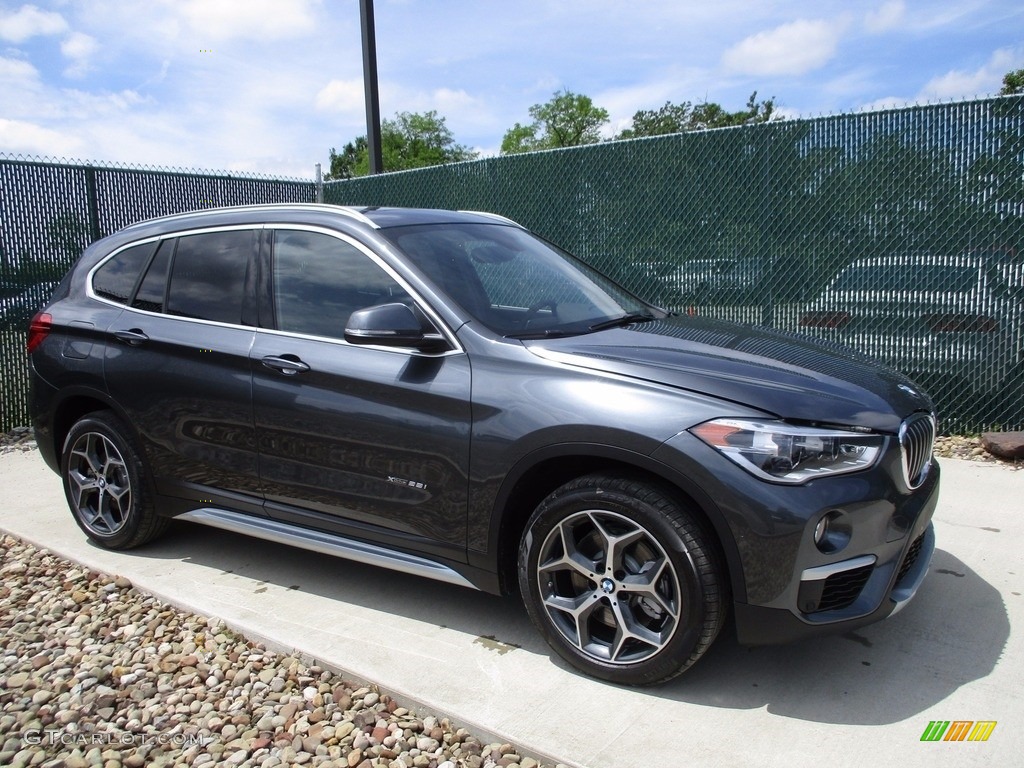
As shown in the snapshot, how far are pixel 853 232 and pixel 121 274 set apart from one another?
517 centimetres

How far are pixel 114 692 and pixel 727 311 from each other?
5455 millimetres

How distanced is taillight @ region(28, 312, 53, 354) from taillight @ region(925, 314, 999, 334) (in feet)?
19.3

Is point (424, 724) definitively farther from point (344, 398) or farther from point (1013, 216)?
point (1013, 216)

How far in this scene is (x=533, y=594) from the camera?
3.09 meters

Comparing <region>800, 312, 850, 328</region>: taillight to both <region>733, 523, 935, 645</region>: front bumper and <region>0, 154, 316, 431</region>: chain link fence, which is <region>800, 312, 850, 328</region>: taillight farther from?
<region>0, 154, 316, 431</region>: chain link fence

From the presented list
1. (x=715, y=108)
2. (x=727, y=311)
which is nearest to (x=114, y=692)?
(x=727, y=311)

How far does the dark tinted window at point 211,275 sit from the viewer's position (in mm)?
3941

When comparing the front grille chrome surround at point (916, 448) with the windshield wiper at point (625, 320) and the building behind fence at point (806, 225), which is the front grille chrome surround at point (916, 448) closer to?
the windshield wiper at point (625, 320)

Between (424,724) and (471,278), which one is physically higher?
(471,278)

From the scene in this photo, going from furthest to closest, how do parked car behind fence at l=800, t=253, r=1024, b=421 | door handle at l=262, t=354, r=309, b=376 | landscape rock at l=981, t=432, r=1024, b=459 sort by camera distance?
parked car behind fence at l=800, t=253, r=1024, b=421
landscape rock at l=981, t=432, r=1024, b=459
door handle at l=262, t=354, r=309, b=376

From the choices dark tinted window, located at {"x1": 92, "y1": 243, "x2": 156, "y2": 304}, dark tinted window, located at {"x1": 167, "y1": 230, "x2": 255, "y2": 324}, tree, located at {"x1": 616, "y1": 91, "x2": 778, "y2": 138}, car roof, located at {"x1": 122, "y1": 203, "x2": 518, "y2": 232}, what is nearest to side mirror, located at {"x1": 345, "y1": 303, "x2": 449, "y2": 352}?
car roof, located at {"x1": 122, "y1": 203, "x2": 518, "y2": 232}

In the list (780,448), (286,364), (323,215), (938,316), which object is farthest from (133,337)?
(938,316)

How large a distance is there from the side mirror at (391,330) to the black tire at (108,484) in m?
1.79

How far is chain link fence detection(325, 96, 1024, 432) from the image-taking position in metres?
5.95
